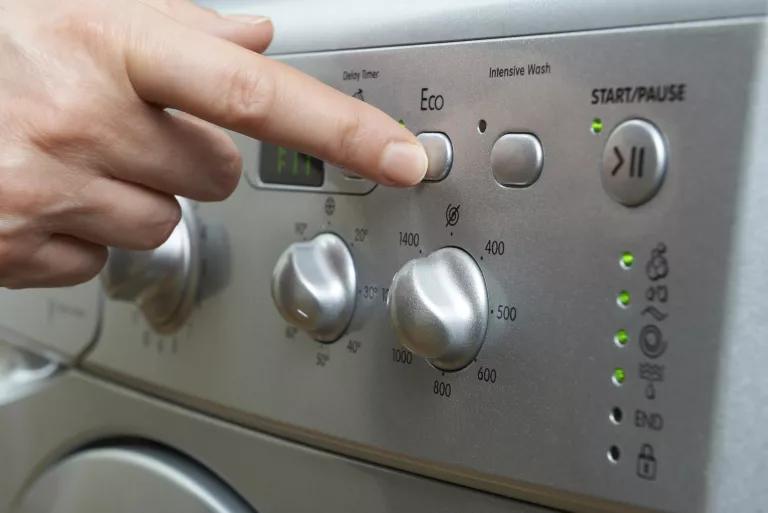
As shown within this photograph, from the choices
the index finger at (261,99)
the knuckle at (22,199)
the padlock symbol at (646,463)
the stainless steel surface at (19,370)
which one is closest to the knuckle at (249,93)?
the index finger at (261,99)

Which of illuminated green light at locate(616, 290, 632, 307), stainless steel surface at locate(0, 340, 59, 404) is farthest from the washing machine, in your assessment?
stainless steel surface at locate(0, 340, 59, 404)

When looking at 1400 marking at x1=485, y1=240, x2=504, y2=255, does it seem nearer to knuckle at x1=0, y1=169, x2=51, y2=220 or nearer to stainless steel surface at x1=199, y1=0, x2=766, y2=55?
stainless steel surface at x1=199, y1=0, x2=766, y2=55

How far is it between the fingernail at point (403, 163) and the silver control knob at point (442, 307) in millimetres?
35

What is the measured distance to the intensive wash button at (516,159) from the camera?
35 cm

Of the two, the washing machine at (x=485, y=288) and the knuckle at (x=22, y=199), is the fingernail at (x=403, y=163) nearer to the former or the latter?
the washing machine at (x=485, y=288)

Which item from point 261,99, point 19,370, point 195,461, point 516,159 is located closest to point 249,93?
point 261,99

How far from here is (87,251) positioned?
473 millimetres

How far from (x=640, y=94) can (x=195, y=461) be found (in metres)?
0.34

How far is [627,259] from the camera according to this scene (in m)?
0.32

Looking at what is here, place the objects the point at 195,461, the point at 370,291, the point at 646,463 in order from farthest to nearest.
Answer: the point at 195,461, the point at 370,291, the point at 646,463

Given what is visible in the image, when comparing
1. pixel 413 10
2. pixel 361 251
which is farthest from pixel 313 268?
pixel 413 10

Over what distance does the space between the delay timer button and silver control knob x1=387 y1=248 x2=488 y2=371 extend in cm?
3

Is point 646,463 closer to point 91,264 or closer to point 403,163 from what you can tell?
point 403,163

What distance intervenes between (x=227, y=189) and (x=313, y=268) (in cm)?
7
